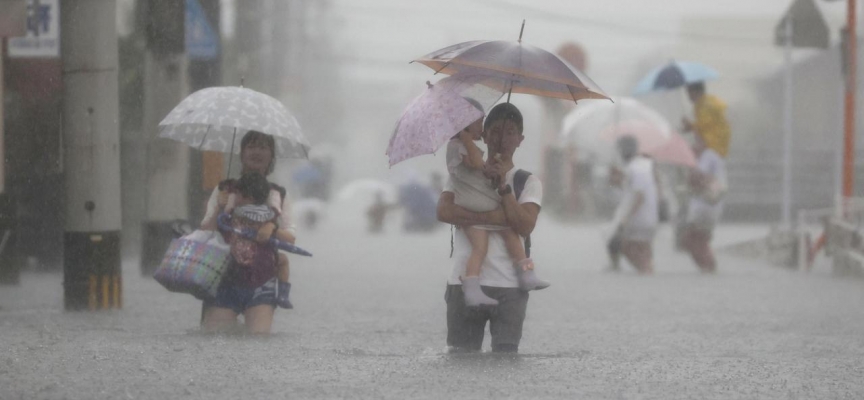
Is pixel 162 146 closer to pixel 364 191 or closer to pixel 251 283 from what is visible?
pixel 251 283

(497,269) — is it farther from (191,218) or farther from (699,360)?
(191,218)

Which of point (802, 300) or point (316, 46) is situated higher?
point (316, 46)

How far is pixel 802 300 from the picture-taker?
44.9ft

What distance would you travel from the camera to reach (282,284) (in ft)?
31.2

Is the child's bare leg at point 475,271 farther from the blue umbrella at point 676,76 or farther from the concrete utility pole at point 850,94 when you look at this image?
the concrete utility pole at point 850,94

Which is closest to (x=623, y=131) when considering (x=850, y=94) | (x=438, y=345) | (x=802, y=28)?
(x=850, y=94)

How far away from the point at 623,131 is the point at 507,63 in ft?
38.4

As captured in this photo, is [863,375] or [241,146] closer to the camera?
[863,375]

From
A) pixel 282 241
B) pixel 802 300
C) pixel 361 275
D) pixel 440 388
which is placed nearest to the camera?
pixel 440 388

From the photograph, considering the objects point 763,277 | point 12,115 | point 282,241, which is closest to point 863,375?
point 282,241

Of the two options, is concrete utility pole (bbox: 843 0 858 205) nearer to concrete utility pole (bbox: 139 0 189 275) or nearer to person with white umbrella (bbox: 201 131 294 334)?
concrete utility pole (bbox: 139 0 189 275)

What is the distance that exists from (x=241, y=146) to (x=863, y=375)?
3.85m

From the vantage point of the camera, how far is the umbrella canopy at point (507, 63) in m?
7.88

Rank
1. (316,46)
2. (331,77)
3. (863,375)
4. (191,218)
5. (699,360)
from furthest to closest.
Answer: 1. (331,77)
2. (316,46)
3. (191,218)
4. (699,360)
5. (863,375)
